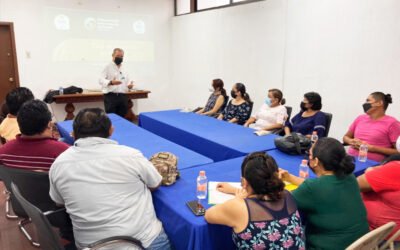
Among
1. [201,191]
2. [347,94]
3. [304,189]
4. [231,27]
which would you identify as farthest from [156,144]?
[231,27]

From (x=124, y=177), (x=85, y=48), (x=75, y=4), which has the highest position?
(x=75, y=4)

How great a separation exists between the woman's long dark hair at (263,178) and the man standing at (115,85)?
4.39 m

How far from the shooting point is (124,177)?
1.46 meters

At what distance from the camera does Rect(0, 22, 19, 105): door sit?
5.57 m

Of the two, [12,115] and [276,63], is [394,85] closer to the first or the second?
[276,63]

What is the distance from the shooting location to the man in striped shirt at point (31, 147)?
1.80 m

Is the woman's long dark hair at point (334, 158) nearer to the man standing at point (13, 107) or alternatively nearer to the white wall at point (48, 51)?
the man standing at point (13, 107)

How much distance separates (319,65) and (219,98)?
1480mm

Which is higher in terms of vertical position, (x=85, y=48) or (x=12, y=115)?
(x=85, y=48)

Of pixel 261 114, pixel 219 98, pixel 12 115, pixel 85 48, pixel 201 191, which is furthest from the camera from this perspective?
pixel 85 48

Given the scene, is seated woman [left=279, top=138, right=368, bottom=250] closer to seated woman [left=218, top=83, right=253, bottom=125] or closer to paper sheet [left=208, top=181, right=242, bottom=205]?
paper sheet [left=208, top=181, right=242, bottom=205]

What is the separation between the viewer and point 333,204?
1.47 meters

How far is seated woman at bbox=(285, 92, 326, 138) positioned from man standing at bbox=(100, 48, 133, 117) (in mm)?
3268

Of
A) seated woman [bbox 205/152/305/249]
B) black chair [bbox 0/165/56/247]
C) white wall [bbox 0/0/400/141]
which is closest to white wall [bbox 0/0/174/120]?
white wall [bbox 0/0/400/141]
